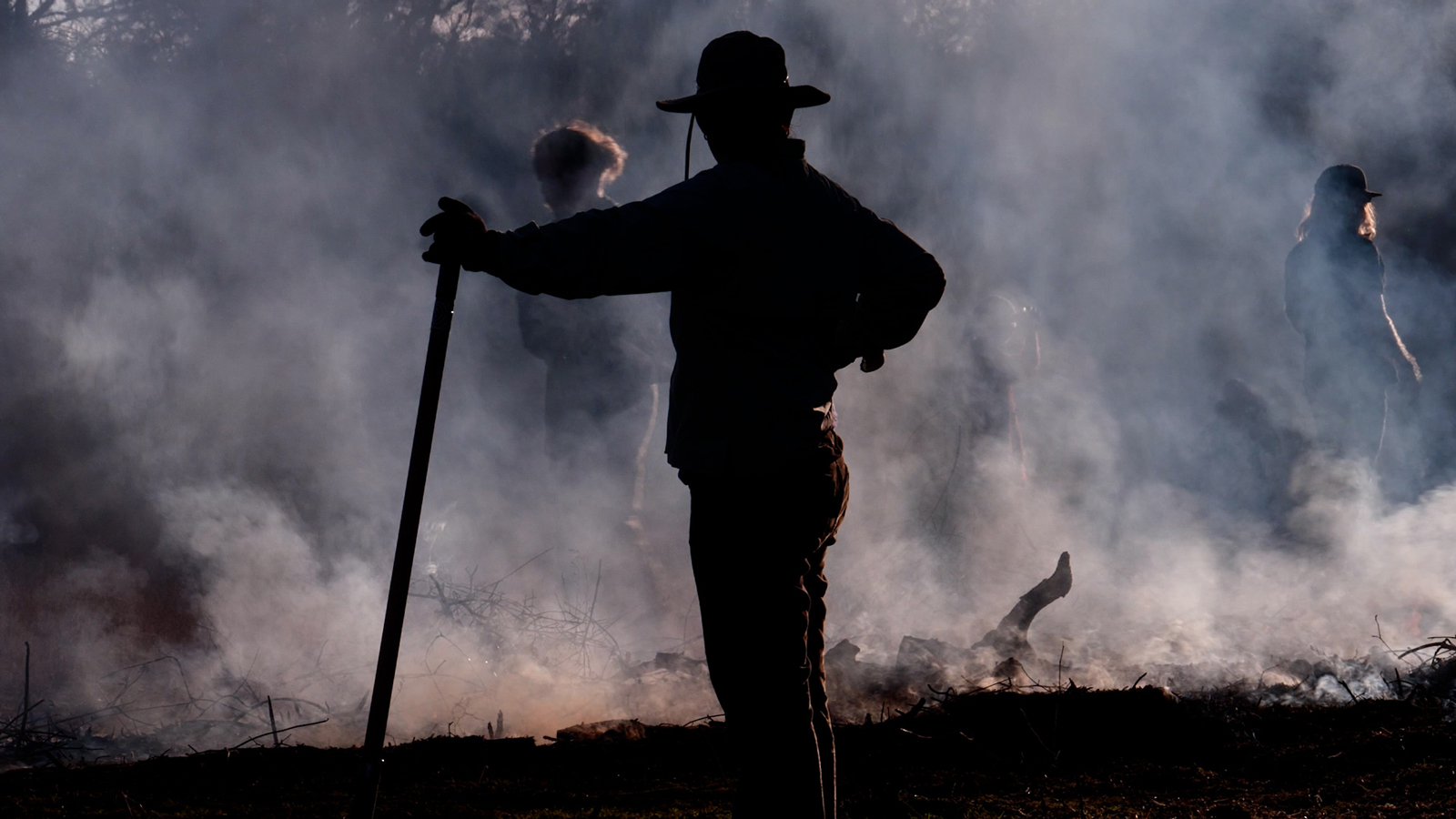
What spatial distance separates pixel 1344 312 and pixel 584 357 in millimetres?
4669

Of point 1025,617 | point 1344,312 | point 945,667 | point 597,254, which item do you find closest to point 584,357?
point 945,667

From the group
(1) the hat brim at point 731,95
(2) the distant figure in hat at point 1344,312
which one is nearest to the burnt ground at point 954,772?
(1) the hat brim at point 731,95

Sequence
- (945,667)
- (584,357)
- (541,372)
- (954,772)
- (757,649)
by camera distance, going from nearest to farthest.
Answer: (757,649), (954,772), (945,667), (584,357), (541,372)

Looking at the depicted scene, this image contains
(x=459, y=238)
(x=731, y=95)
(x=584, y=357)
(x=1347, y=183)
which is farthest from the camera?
(x=1347, y=183)

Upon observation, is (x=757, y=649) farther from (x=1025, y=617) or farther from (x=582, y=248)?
(x=1025, y=617)

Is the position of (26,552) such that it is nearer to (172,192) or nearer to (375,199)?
(172,192)

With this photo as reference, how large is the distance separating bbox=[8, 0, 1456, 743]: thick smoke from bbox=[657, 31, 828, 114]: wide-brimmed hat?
9.66ft

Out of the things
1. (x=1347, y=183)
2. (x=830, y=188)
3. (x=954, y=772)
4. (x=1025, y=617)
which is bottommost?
(x=954, y=772)

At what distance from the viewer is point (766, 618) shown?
210 centimetres

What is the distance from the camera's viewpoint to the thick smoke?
567cm

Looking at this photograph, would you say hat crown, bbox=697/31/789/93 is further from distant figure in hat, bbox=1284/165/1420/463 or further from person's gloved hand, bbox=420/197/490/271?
distant figure in hat, bbox=1284/165/1420/463

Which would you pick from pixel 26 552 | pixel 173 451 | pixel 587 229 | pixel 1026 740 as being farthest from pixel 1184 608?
pixel 26 552

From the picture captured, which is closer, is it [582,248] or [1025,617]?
[582,248]

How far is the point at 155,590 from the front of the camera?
615 cm
